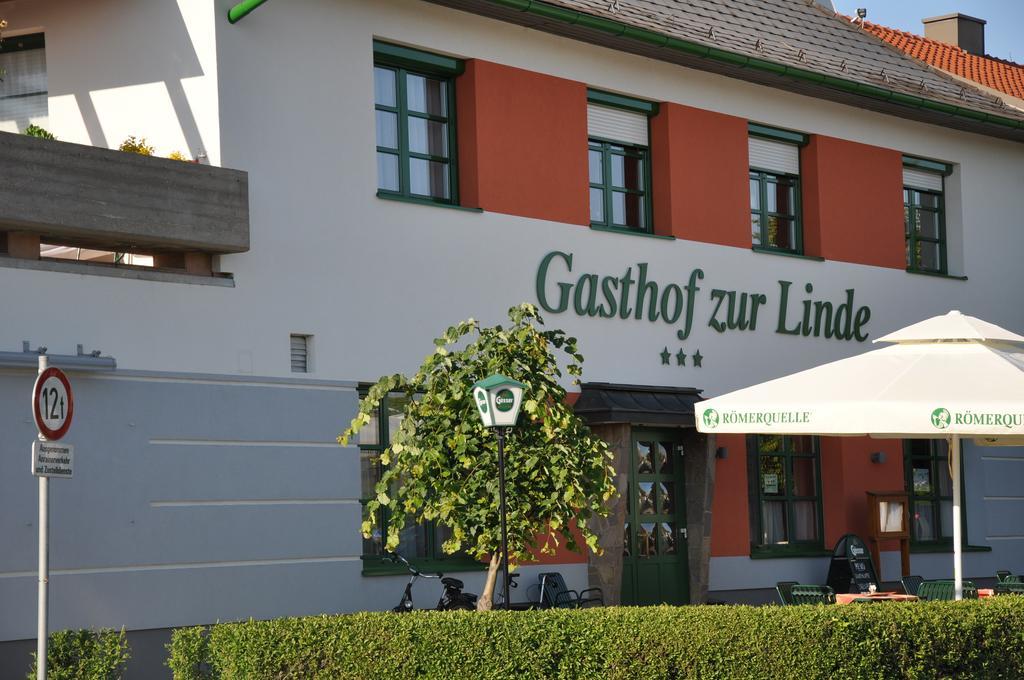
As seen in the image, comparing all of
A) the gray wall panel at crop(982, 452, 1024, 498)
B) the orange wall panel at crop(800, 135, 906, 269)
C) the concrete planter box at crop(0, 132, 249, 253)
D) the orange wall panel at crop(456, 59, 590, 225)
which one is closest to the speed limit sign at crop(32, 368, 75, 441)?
the concrete planter box at crop(0, 132, 249, 253)

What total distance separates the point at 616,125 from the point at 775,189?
9.93 ft

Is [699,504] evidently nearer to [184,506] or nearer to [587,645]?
[184,506]

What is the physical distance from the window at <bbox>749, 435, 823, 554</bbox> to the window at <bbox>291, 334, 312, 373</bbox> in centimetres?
664

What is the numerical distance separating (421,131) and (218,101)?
2749mm

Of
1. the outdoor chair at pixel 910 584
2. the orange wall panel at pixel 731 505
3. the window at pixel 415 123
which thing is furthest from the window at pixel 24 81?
the outdoor chair at pixel 910 584

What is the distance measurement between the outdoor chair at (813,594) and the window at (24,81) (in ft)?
28.3

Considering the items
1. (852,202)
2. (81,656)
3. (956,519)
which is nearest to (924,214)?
(852,202)

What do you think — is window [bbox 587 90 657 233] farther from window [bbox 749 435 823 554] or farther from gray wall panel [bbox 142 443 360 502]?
gray wall panel [bbox 142 443 360 502]

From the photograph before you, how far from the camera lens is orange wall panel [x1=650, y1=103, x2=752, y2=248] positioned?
17609mm

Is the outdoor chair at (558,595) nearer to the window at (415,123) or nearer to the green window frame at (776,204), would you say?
the window at (415,123)

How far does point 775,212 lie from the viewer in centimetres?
1934

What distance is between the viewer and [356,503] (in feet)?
Result: 46.3

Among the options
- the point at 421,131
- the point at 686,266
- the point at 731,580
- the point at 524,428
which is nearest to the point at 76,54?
the point at 421,131

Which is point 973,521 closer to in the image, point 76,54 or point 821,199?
point 821,199
